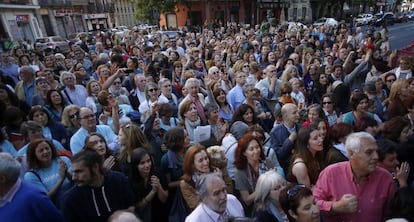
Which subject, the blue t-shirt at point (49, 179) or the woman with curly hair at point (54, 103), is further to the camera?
the woman with curly hair at point (54, 103)

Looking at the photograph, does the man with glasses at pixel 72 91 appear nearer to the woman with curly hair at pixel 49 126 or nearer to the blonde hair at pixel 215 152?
the woman with curly hair at pixel 49 126

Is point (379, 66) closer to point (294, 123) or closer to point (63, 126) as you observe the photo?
point (294, 123)

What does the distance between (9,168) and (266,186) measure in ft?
6.85

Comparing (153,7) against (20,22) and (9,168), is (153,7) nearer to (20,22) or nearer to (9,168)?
(20,22)

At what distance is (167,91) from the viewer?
5.64 metres

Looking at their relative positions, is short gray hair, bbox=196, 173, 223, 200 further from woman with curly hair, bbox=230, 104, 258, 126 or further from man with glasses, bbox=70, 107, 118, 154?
woman with curly hair, bbox=230, 104, 258, 126

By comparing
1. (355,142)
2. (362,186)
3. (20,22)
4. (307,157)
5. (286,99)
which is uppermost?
(20,22)

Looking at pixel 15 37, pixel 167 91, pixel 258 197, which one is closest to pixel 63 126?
pixel 167 91

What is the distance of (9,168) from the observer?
8.29ft

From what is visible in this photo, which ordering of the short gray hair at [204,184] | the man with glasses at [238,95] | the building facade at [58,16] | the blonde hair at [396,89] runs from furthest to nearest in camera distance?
the building facade at [58,16] < the man with glasses at [238,95] < the blonde hair at [396,89] < the short gray hair at [204,184]

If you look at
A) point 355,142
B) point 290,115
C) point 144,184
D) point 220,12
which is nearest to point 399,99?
point 290,115

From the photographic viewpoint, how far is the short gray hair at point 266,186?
2.75 metres

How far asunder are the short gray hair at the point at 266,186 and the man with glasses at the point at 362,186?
0.39 meters

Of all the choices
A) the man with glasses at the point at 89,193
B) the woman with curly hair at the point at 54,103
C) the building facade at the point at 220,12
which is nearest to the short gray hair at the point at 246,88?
the woman with curly hair at the point at 54,103
